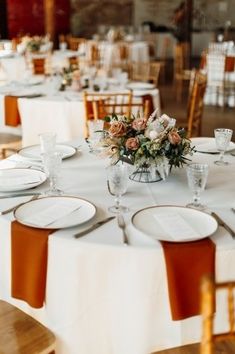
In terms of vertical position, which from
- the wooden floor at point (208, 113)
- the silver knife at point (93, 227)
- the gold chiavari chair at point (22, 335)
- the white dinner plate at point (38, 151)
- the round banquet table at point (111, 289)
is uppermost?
the white dinner plate at point (38, 151)

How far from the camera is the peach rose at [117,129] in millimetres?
2203

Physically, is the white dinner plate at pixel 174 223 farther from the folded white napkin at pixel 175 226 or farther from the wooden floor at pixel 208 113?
the wooden floor at pixel 208 113

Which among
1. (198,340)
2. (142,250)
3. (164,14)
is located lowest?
(198,340)

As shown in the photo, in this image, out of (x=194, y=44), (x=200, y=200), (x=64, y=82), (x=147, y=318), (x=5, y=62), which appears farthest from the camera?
(x=194, y=44)

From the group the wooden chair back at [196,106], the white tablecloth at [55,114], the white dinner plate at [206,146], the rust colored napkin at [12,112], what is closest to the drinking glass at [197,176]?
the white dinner plate at [206,146]

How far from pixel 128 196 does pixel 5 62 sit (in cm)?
681

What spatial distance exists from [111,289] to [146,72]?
22.6 ft

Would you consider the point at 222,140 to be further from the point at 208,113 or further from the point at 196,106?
the point at 208,113

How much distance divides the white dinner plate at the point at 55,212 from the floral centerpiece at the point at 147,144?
0.31m

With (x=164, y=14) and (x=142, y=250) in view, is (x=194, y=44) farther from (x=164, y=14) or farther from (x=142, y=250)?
(x=142, y=250)

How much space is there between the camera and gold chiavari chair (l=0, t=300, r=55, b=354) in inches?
68.4

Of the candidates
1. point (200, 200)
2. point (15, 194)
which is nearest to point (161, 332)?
point (200, 200)

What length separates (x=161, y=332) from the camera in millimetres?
1824

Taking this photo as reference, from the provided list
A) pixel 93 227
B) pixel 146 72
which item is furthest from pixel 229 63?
pixel 93 227
